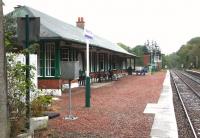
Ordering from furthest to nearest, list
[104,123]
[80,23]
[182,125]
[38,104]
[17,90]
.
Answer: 1. [80,23]
2. [182,125]
3. [104,123]
4. [38,104]
5. [17,90]

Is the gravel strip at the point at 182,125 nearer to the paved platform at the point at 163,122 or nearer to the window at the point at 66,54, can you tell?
the paved platform at the point at 163,122

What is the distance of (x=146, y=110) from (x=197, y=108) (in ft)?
12.5

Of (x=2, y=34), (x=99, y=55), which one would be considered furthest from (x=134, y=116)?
(x=99, y=55)

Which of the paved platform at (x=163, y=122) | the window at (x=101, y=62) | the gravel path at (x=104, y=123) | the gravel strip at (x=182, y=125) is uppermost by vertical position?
the window at (x=101, y=62)

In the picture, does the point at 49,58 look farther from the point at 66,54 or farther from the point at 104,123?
the point at 104,123

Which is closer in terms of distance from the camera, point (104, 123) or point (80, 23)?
point (104, 123)

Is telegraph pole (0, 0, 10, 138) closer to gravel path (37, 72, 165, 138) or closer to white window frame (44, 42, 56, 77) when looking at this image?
gravel path (37, 72, 165, 138)

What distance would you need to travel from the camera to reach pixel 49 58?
22.8m

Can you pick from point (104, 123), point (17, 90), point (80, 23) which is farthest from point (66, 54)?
point (80, 23)

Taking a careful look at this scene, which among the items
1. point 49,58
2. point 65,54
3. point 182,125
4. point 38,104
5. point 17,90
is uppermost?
point 65,54

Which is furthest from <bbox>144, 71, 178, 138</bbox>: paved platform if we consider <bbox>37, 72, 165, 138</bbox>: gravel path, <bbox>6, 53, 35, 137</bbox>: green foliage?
<bbox>6, 53, 35, 137</bbox>: green foliage

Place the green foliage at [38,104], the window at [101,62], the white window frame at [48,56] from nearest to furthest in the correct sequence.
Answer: the green foliage at [38,104] → the white window frame at [48,56] → the window at [101,62]

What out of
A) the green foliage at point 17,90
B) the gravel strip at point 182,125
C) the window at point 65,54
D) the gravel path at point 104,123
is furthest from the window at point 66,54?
the green foliage at point 17,90

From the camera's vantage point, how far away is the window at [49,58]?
74.5ft
